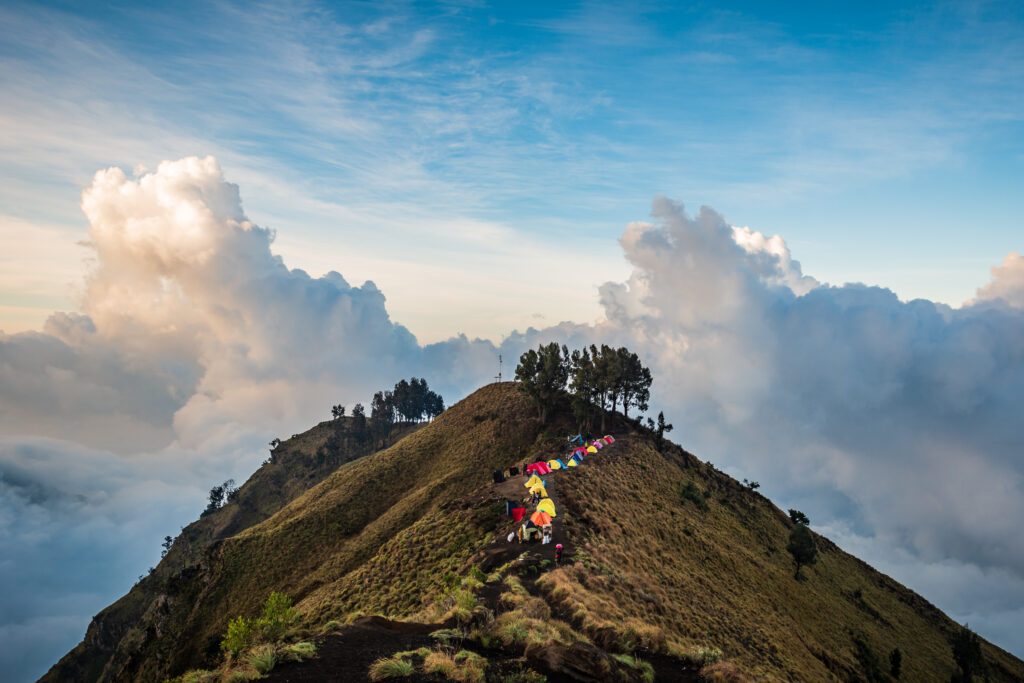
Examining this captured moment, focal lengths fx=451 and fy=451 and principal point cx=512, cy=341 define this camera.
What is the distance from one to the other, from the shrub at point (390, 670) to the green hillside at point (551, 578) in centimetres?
85

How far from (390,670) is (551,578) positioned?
1435 cm

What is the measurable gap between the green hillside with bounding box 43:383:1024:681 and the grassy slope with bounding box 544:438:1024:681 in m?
0.28

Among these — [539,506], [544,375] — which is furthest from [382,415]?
[539,506]

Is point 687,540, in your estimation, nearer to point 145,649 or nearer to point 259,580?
point 259,580

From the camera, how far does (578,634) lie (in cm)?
2066

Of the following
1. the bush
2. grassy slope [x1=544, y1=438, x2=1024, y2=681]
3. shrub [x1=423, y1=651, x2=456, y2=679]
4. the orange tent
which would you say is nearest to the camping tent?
the orange tent

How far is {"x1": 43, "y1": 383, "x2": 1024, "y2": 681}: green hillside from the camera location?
2214 cm

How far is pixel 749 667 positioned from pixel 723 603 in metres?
11.3

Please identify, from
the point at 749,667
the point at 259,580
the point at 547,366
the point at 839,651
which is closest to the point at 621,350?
the point at 547,366

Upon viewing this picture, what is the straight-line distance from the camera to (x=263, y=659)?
1491 cm

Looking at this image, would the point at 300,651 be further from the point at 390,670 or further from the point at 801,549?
the point at 801,549

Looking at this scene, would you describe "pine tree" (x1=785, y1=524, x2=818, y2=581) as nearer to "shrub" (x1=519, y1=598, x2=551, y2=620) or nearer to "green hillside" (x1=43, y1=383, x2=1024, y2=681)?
"green hillside" (x1=43, y1=383, x2=1024, y2=681)

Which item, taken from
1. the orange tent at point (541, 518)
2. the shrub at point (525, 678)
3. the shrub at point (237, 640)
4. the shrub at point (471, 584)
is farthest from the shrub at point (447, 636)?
the orange tent at point (541, 518)

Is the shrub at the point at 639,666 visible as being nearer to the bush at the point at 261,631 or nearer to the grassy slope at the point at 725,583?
the grassy slope at the point at 725,583
